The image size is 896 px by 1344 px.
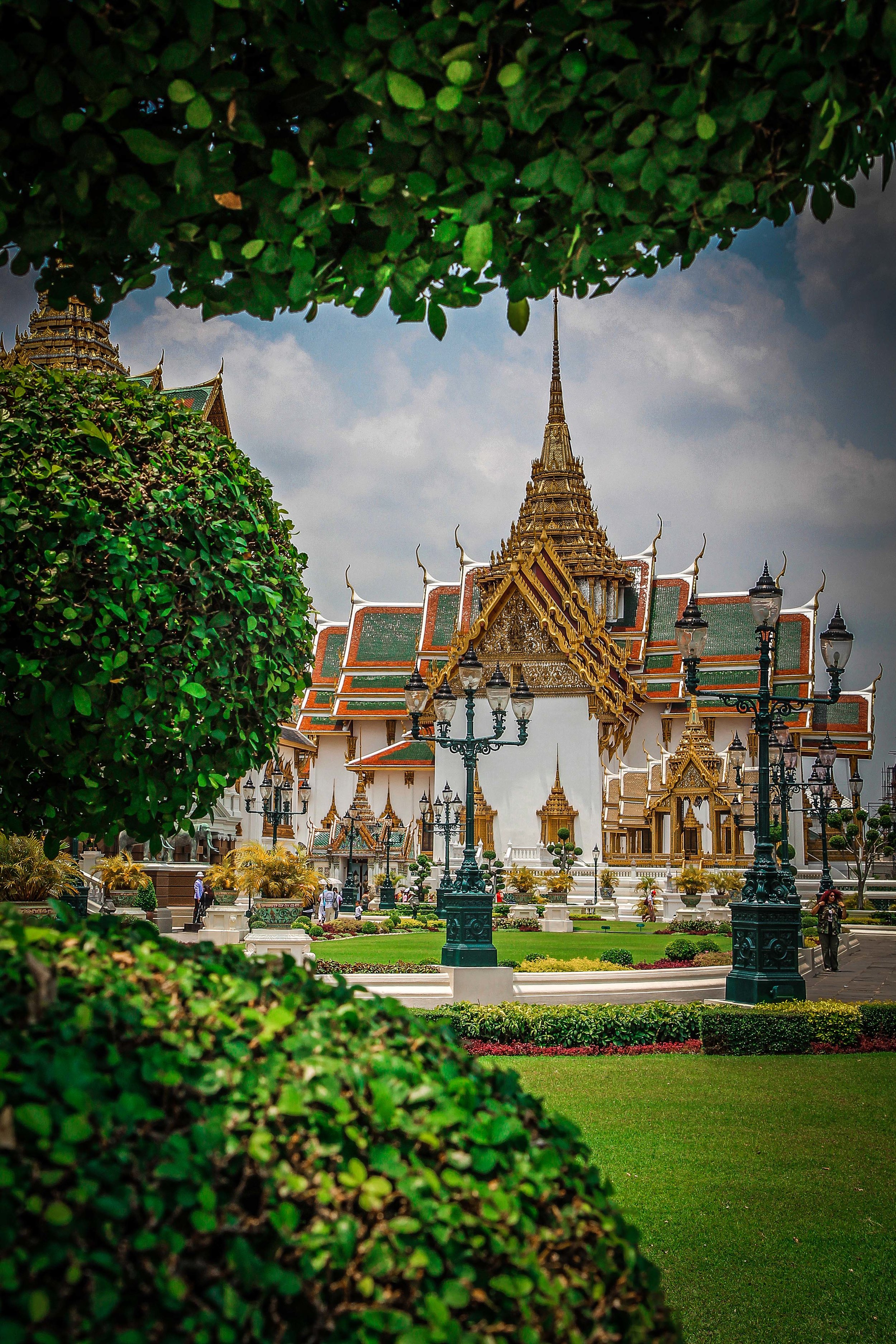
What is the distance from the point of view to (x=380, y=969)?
18156mm

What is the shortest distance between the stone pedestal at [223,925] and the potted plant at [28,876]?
7.11m

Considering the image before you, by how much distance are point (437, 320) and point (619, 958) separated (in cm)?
1926

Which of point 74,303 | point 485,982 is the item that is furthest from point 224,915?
point 74,303

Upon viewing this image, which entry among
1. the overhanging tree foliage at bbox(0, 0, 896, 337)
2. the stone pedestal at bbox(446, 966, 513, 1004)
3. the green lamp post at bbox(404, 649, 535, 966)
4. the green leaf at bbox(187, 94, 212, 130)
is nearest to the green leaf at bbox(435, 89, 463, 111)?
the overhanging tree foliage at bbox(0, 0, 896, 337)

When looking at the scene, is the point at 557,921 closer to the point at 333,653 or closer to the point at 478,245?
the point at 478,245

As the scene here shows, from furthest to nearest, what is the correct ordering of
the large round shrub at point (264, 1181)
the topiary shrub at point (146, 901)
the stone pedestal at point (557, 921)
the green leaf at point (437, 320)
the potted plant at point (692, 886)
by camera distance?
the potted plant at point (692, 886), the stone pedestal at point (557, 921), the topiary shrub at point (146, 901), the green leaf at point (437, 320), the large round shrub at point (264, 1181)

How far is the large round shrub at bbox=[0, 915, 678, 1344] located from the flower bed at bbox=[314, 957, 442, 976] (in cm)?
1509

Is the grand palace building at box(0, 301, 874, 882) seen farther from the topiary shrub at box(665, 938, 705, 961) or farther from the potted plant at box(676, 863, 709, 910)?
the topiary shrub at box(665, 938, 705, 961)

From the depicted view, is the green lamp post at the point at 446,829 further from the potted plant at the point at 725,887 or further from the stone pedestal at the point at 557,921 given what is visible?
the potted plant at the point at 725,887

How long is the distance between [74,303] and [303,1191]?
33.6 meters

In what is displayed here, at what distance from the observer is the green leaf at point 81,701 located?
4930mm

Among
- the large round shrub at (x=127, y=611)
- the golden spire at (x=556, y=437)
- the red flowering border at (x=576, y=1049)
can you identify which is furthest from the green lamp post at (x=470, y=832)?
the golden spire at (x=556, y=437)

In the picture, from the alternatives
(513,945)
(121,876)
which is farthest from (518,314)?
(121,876)

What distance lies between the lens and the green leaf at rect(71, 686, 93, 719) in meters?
4.93
